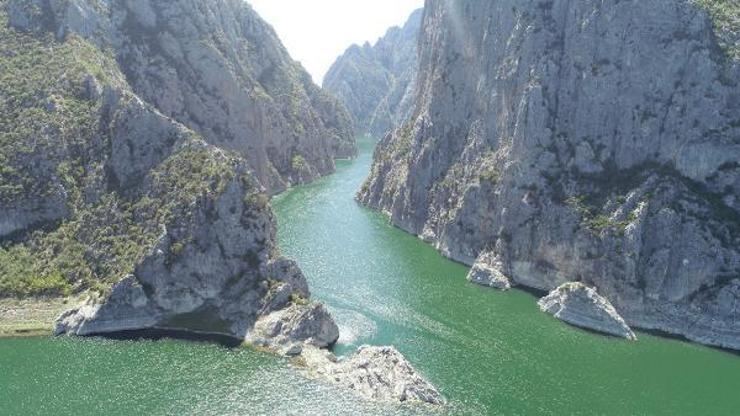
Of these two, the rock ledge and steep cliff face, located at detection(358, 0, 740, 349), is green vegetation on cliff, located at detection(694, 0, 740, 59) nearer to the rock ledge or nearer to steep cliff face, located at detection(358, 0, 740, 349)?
steep cliff face, located at detection(358, 0, 740, 349)

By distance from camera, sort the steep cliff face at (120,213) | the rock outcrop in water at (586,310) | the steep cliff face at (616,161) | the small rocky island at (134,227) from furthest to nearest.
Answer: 1. the steep cliff face at (616,161)
2. the rock outcrop in water at (586,310)
3. the steep cliff face at (120,213)
4. the small rocky island at (134,227)

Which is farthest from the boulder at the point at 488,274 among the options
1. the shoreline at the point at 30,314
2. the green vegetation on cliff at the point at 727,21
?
the shoreline at the point at 30,314

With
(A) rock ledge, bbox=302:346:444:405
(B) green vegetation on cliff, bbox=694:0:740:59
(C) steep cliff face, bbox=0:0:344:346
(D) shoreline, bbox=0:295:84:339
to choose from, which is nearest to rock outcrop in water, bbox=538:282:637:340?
(A) rock ledge, bbox=302:346:444:405

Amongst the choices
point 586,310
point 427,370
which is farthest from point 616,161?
point 427,370

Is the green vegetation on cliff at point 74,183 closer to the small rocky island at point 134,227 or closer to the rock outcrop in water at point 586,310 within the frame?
the small rocky island at point 134,227

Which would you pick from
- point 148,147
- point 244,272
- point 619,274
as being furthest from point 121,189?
point 619,274
